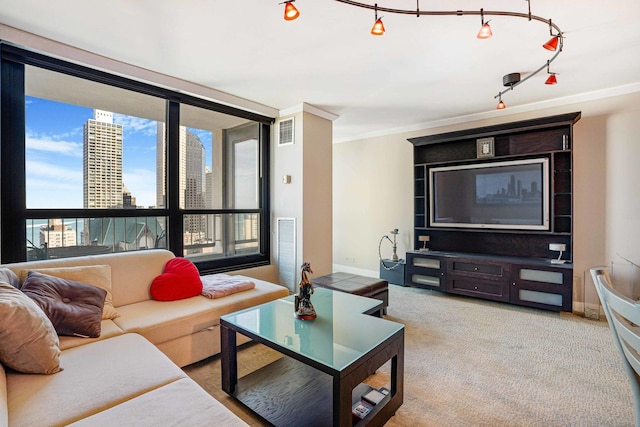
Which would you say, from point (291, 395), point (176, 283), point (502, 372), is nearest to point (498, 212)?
point (502, 372)

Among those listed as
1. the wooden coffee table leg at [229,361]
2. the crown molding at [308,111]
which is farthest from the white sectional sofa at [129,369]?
the crown molding at [308,111]

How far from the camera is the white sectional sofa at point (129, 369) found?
3.83 feet

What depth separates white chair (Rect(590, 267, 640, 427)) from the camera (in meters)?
0.98

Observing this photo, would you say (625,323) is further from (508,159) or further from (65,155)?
(65,155)

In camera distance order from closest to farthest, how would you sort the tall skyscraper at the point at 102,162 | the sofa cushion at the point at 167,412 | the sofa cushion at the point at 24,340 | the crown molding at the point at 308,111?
the sofa cushion at the point at 167,412 < the sofa cushion at the point at 24,340 < the tall skyscraper at the point at 102,162 < the crown molding at the point at 308,111

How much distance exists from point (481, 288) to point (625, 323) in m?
2.97

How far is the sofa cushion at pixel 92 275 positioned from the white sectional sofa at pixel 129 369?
0.03 meters

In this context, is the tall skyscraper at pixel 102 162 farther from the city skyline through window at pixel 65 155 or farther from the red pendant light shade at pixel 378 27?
the red pendant light shade at pixel 378 27

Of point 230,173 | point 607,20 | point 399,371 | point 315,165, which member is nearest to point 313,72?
point 315,165

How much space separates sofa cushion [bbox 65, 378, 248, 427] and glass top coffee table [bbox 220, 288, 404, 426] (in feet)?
1.52

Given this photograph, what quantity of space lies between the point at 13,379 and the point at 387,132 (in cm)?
508

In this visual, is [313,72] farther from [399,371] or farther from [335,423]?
[335,423]

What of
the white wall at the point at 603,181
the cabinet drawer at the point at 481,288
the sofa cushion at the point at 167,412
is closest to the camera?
the sofa cushion at the point at 167,412

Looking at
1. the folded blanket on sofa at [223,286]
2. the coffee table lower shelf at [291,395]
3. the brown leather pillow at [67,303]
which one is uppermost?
the brown leather pillow at [67,303]
